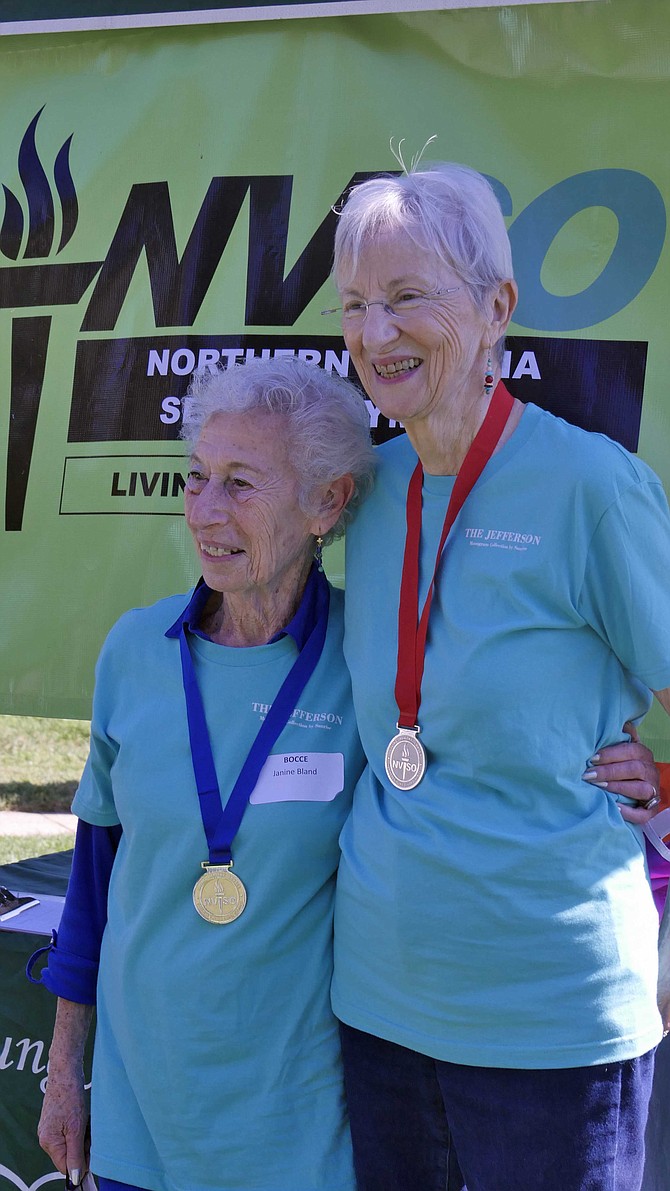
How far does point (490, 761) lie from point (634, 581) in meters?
0.31

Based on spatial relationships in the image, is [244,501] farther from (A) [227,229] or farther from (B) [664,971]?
(A) [227,229]

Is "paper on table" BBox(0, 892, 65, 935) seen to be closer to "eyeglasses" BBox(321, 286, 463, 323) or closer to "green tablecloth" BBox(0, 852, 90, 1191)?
"green tablecloth" BBox(0, 852, 90, 1191)

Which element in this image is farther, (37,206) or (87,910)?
(37,206)

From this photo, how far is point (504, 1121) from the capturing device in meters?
1.53

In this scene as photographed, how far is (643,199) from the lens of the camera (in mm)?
2471

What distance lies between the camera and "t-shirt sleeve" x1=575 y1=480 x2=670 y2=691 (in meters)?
1.50

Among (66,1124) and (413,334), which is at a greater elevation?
(413,334)

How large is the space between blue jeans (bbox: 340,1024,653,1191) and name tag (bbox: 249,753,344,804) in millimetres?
369

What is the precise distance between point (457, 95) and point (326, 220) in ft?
1.37

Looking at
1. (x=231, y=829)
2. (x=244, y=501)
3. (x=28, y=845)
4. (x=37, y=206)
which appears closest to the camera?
(x=231, y=829)

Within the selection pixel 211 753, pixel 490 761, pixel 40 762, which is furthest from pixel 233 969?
pixel 40 762

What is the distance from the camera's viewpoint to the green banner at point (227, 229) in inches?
98.4

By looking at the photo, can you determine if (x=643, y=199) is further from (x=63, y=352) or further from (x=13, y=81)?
(x=13, y=81)

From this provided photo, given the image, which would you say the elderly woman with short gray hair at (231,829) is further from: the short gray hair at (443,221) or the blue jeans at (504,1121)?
the short gray hair at (443,221)
